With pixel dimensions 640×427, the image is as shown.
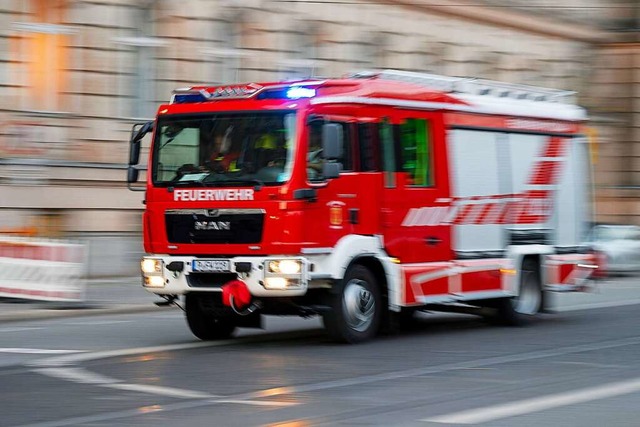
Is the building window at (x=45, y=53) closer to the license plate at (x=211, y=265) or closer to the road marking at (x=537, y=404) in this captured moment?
the license plate at (x=211, y=265)

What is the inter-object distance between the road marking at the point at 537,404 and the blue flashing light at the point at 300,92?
4212 mm

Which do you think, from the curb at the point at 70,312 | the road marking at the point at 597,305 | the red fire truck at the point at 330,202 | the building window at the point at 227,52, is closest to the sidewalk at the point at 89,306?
the curb at the point at 70,312

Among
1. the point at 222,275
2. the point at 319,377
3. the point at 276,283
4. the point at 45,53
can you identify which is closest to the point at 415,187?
the point at 276,283

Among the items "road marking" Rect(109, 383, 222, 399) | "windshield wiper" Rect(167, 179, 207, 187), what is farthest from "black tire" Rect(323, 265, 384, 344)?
"road marking" Rect(109, 383, 222, 399)

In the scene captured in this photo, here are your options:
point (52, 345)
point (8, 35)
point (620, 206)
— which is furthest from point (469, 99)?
point (620, 206)

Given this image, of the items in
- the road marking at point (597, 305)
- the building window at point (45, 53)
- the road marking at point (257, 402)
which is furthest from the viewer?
the building window at point (45, 53)

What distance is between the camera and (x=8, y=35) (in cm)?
2456

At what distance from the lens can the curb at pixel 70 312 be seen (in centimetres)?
1780

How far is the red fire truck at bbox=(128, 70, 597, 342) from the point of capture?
41.7ft

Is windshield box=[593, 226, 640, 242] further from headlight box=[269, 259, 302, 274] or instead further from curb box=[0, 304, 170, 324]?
headlight box=[269, 259, 302, 274]

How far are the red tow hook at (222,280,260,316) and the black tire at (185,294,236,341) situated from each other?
3.85 feet

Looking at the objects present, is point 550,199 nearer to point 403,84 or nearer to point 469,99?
point 469,99

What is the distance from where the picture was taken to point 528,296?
16453mm

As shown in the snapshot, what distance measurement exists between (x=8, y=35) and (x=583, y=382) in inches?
661
